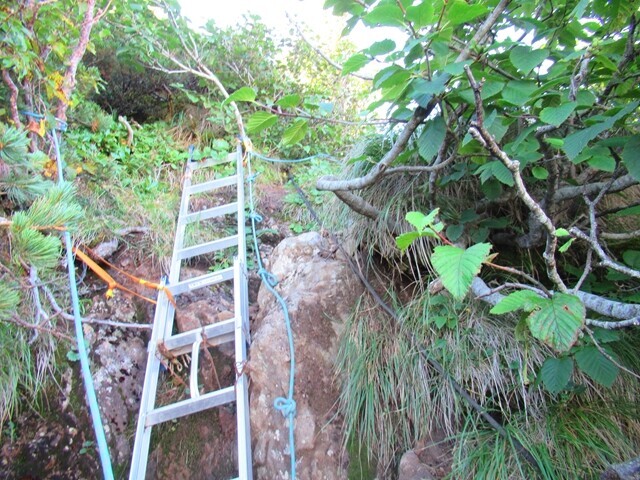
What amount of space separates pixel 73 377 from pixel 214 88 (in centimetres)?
256

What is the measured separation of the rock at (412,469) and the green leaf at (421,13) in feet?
4.34

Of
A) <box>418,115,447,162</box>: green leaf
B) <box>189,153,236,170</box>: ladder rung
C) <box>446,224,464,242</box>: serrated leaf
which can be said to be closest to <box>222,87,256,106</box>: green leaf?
<box>418,115,447,162</box>: green leaf

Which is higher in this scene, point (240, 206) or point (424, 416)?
point (424, 416)

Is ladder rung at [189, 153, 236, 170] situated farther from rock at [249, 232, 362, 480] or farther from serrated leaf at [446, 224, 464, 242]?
serrated leaf at [446, 224, 464, 242]

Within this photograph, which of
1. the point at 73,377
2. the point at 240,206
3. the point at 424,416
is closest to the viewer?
the point at 424,416

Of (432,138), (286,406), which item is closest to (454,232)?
(432,138)

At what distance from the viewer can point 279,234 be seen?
8.47ft

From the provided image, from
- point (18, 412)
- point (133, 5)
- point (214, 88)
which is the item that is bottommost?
point (18, 412)

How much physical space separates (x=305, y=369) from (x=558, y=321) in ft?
3.74

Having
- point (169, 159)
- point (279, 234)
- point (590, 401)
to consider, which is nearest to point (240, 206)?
point (279, 234)

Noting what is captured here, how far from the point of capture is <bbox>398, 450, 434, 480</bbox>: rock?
1352mm

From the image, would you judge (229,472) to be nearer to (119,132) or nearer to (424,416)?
(424,416)

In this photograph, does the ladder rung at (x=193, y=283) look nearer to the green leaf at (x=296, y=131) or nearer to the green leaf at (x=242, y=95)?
the green leaf at (x=296, y=131)

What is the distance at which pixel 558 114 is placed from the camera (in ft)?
3.00
